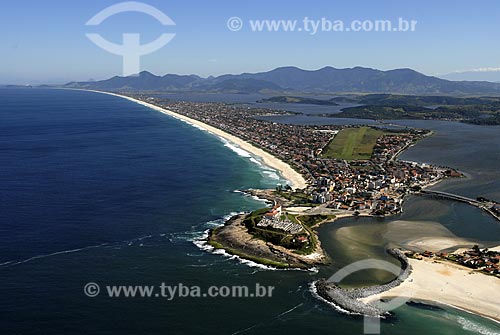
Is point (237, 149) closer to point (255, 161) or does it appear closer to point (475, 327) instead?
point (255, 161)

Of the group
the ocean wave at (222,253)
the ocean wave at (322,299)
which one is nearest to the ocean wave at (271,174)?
the ocean wave at (222,253)

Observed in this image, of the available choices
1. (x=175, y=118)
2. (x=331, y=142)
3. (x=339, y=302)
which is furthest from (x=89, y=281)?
(x=175, y=118)

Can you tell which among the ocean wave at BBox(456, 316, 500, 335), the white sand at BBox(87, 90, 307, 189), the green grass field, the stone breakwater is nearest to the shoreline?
the stone breakwater

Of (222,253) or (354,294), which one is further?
(222,253)

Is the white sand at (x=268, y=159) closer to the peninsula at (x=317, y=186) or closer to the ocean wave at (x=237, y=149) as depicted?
the peninsula at (x=317, y=186)
